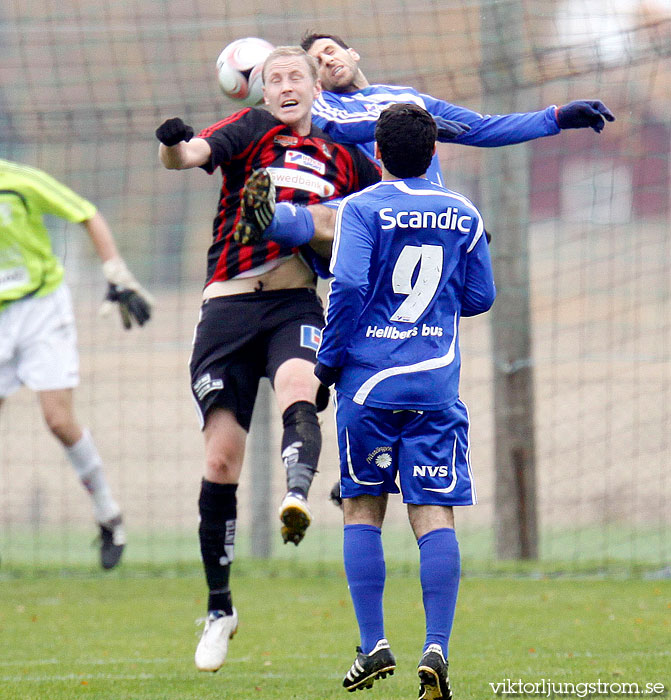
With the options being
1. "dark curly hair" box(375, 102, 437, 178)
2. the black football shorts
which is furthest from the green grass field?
"dark curly hair" box(375, 102, 437, 178)

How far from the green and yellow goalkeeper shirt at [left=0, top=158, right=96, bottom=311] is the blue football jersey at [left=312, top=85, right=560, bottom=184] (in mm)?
2322

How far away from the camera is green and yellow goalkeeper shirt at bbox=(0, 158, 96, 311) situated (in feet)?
24.4

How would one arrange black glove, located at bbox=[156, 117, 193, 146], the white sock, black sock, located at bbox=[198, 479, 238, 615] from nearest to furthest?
black glove, located at bbox=[156, 117, 193, 146] < black sock, located at bbox=[198, 479, 238, 615] < the white sock

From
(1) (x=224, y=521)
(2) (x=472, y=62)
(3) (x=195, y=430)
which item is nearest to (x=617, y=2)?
(2) (x=472, y=62)

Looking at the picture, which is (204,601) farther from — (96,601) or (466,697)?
(466,697)

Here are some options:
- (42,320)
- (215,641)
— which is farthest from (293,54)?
(42,320)

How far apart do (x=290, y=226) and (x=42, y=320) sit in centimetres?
322

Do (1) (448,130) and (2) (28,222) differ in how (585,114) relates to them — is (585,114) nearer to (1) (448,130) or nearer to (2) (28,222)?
(1) (448,130)

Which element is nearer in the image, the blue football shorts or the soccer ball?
the blue football shorts

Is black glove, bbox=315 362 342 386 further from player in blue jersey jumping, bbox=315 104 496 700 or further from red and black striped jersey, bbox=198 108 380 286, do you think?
red and black striped jersey, bbox=198 108 380 286

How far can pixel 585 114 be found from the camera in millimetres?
4961

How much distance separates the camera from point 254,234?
469cm

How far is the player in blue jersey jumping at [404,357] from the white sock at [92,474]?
369cm

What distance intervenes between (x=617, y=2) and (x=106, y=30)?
402cm
